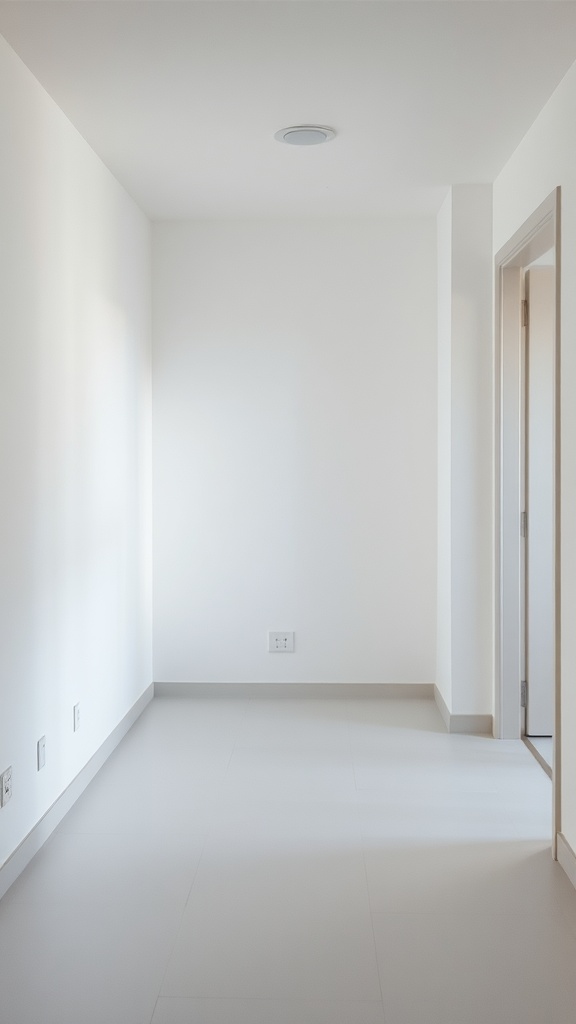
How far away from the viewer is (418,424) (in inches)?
189

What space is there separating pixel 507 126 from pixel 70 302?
1748 mm

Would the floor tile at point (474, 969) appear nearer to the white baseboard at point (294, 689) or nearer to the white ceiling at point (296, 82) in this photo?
the white baseboard at point (294, 689)

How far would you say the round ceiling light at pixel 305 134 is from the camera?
3.33 metres

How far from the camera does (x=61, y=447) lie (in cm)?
321

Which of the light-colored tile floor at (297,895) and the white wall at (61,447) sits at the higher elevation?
the white wall at (61,447)

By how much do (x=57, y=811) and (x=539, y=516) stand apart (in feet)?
8.00

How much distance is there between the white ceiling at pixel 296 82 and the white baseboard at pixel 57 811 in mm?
2417

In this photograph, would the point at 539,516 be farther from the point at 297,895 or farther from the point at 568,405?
the point at 297,895

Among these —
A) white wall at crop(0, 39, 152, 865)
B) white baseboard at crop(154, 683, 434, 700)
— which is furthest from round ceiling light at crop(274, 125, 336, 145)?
white baseboard at crop(154, 683, 434, 700)

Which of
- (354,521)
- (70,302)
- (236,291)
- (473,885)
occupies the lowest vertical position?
(473,885)

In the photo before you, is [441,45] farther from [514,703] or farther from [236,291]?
[514,703]

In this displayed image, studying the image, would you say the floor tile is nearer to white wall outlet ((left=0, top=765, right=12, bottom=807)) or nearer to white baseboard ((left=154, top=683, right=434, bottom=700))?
white wall outlet ((left=0, top=765, right=12, bottom=807))

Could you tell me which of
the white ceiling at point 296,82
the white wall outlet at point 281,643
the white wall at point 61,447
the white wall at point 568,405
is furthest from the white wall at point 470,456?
the white wall at point 61,447

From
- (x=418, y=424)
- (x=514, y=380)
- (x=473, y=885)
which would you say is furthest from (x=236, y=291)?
(x=473, y=885)
